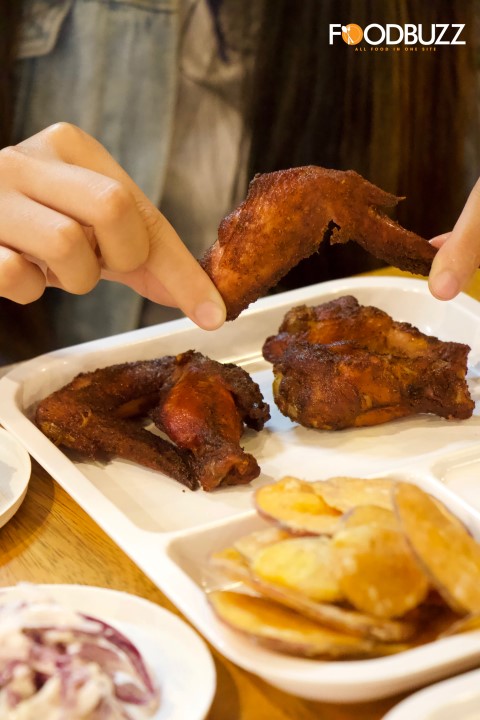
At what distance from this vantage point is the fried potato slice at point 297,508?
1.30 meters

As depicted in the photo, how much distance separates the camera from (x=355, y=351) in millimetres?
2049

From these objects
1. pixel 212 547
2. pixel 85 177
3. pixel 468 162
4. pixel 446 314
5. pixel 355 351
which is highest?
pixel 85 177

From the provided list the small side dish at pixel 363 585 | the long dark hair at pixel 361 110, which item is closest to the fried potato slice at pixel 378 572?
the small side dish at pixel 363 585

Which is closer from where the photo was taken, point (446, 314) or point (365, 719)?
point (365, 719)

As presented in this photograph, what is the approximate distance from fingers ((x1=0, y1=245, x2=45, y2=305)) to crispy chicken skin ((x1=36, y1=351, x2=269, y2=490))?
0.79 ft

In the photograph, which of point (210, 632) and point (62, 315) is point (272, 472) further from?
point (62, 315)

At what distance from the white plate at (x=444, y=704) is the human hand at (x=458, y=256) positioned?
90 centimetres

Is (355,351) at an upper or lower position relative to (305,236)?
lower

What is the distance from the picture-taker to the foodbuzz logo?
3.43 meters

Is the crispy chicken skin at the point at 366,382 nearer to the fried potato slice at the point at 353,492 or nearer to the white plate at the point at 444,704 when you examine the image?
the fried potato slice at the point at 353,492

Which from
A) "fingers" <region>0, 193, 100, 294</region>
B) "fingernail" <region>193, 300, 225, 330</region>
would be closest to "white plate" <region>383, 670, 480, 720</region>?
"fingernail" <region>193, 300, 225, 330</region>

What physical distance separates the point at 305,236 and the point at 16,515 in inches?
30.9

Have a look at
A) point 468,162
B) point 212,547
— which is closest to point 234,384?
point 212,547

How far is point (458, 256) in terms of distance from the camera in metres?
1.82
